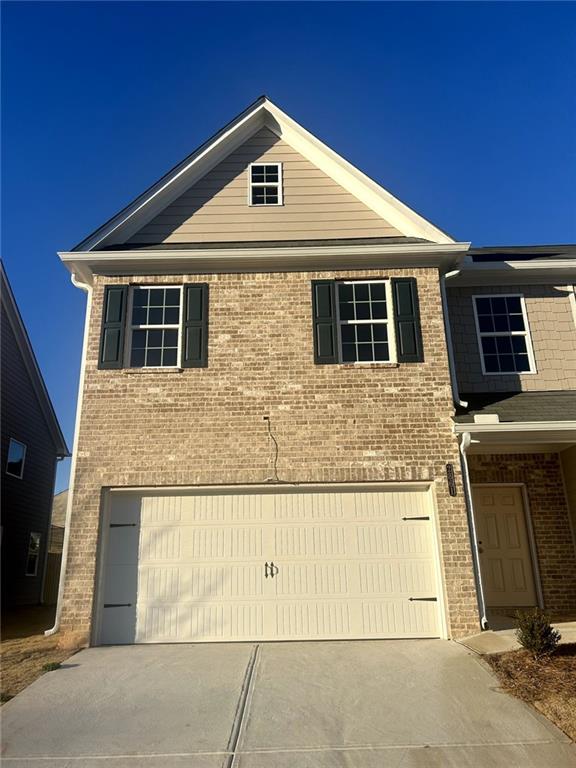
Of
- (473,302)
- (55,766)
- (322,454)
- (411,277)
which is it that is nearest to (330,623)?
(322,454)

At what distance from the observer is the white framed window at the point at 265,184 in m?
11.2

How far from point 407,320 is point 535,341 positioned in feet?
9.47

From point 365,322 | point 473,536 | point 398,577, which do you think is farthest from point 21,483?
point 473,536

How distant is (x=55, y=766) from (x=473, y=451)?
26.4 feet

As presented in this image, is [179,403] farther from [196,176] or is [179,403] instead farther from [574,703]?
[574,703]

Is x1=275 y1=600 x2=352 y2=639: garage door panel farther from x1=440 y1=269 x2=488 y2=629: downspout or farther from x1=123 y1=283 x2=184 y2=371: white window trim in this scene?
x1=123 y1=283 x2=184 y2=371: white window trim

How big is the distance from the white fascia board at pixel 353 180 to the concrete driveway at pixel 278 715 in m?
6.98

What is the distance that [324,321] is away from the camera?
32.6ft

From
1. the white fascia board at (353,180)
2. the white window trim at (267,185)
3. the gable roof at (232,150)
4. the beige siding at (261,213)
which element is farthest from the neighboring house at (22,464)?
the white fascia board at (353,180)

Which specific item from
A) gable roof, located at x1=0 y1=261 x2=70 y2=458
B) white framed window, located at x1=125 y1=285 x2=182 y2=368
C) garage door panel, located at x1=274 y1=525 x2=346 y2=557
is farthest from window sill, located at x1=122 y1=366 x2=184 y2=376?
gable roof, located at x1=0 y1=261 x2=70 y2=458

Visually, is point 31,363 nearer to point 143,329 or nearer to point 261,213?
point 143,329

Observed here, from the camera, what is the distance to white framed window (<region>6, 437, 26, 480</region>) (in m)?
15.3

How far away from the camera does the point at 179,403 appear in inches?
375

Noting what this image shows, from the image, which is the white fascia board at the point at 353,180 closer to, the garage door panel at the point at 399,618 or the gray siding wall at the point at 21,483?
the garage door panel at the point at 399,618
